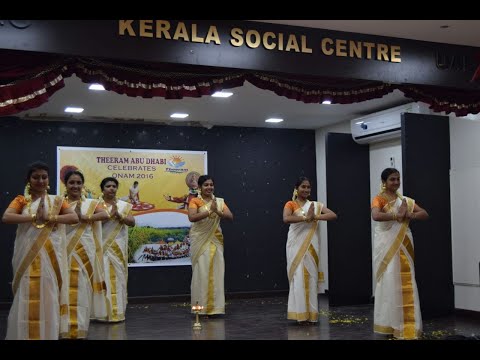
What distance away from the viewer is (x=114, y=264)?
7.67 metres

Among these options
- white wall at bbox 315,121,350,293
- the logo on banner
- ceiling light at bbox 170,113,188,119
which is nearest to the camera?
ceiling light at bbox 170,113,188,119

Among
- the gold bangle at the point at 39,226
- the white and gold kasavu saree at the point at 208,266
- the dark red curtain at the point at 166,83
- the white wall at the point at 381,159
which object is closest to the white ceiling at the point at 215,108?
the white wall at the point at 381,159

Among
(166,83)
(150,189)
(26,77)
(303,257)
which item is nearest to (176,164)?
(150,189)

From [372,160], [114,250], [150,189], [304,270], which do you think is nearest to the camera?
[304,270]

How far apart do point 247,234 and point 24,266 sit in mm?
5756

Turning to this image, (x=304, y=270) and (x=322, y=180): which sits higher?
(x=322, y=180)

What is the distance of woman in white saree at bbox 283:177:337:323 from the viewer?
23.8ft

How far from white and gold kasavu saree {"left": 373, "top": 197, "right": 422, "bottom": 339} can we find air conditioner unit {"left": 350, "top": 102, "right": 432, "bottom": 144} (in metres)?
2.49

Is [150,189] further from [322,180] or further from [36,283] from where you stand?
[36,283]

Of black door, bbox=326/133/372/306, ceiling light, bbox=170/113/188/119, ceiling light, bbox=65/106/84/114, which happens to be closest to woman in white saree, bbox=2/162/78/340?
ceiling light, bbox=65/106/84/114

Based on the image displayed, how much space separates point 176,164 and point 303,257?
3356mm

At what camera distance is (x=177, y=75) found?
17.9 feet

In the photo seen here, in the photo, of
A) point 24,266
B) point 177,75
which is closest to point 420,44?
point 177,75

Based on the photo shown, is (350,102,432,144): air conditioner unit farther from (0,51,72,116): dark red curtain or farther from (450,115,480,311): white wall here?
(0,51,72,116): dark red curtain
